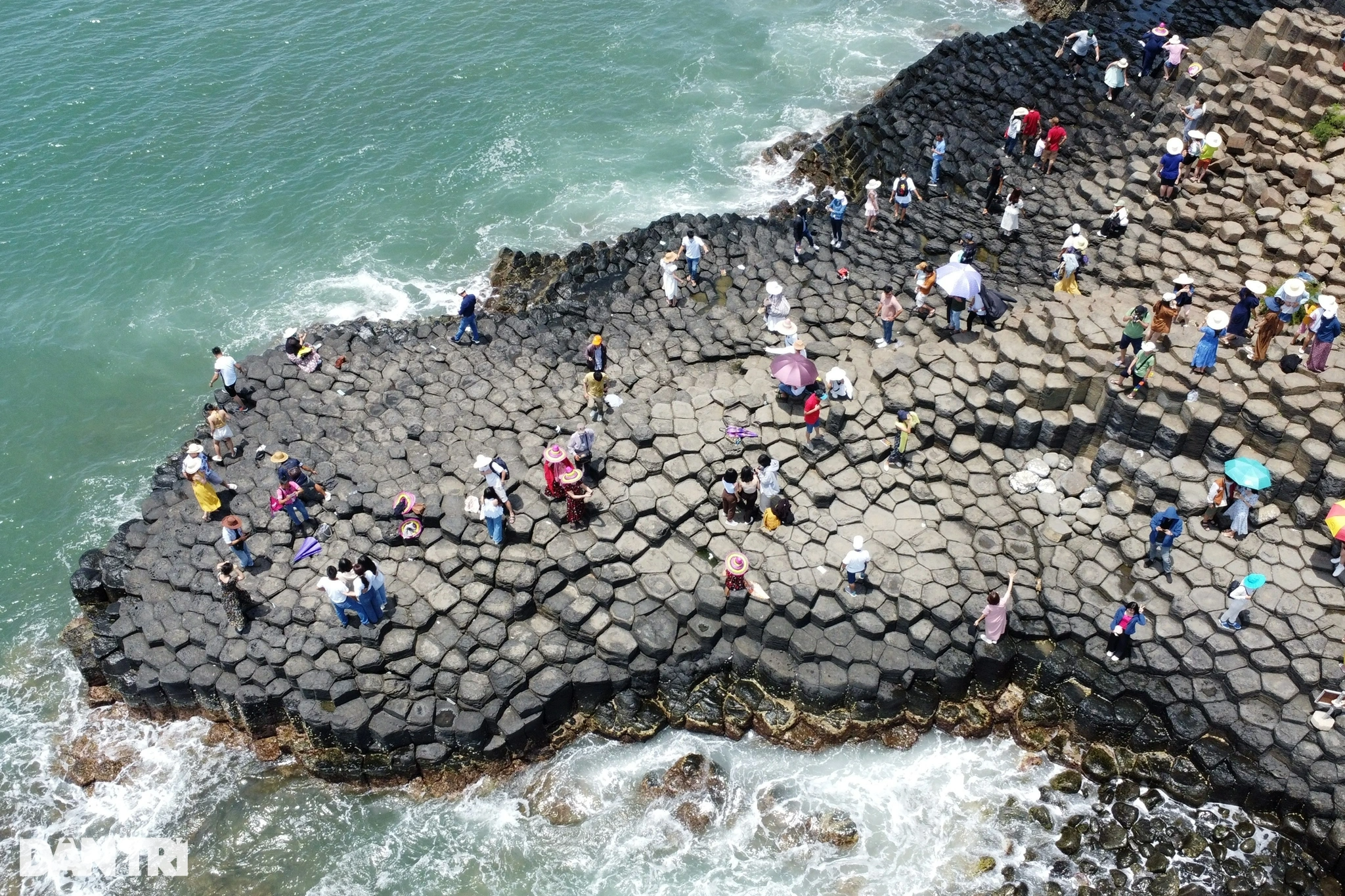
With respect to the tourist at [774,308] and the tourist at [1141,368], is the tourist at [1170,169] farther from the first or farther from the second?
the tourist at [774,308]

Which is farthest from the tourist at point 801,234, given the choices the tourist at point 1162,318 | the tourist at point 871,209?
the tourist at point 1162,318

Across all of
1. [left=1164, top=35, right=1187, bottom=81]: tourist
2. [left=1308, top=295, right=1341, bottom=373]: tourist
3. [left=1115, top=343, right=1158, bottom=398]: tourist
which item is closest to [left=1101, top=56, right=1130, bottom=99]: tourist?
[left=1164, top=35, right=1187, bottom=81]: tourist

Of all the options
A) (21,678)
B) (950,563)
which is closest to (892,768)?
(950,563)

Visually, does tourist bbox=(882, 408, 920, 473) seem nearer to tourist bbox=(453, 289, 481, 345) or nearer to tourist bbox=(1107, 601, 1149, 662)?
tourist bbox=(1107, 601, 1149, 662)

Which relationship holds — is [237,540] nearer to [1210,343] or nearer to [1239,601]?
[1239,601]

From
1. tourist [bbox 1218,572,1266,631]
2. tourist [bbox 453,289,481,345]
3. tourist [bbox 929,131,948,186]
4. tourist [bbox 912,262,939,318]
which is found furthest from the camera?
tourist [bbox 929,131,948,186]

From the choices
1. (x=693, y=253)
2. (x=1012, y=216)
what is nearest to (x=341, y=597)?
(x=693, y=253)
